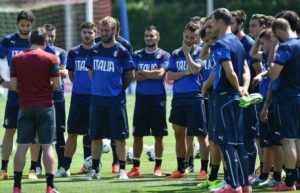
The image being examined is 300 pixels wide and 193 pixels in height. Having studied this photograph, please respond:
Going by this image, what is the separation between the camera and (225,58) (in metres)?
11.6

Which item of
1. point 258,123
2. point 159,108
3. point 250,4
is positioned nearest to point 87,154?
point 159,108

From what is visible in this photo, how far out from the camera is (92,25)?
14.8 m

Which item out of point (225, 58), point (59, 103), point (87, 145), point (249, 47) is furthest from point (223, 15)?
point (87, 145)

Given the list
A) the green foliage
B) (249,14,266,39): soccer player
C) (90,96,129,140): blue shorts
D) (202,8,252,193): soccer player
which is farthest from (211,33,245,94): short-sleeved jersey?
the green foliage

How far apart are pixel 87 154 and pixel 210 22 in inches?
166

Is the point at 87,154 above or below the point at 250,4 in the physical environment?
below

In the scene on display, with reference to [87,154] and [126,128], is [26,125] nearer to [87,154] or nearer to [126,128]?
[126,128]

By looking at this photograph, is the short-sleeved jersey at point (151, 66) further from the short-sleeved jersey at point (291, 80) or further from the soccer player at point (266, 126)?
the short-sleeved jersey at point (291, 80)

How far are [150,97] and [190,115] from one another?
753 millimetres

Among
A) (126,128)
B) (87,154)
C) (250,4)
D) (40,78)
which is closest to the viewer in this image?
(40,78)

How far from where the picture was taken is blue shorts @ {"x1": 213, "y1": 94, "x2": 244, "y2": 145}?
11.8 metres

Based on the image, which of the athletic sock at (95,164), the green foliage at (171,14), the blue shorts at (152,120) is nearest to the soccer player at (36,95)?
the athletic sock at (95,164)

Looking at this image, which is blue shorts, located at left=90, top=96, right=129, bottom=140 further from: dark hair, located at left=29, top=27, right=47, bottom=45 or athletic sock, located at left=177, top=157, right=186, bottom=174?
dark hair, located at left=29, top=27, right=47, bottom=45

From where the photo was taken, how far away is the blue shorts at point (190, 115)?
47.9 ft
